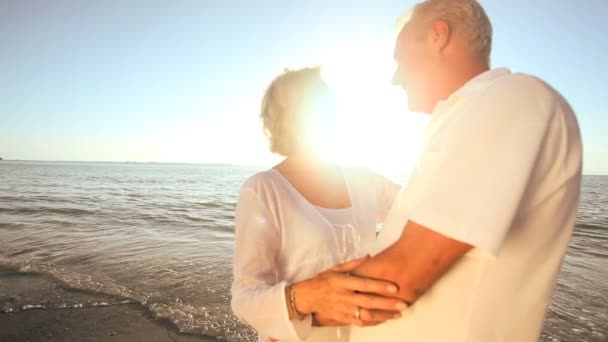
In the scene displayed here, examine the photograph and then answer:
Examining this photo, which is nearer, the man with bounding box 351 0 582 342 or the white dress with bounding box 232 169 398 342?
the man with bounding box 351 0 582 342

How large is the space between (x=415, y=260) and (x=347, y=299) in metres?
0.27

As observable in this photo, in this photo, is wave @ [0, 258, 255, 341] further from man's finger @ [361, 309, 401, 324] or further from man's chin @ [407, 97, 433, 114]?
man's chin @ [407, 97, 433, 114]

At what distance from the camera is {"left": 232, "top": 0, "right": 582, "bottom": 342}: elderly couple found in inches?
32.6

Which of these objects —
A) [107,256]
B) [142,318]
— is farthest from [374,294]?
[107,256]

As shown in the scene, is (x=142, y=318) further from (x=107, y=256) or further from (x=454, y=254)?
(x=454, y=254)

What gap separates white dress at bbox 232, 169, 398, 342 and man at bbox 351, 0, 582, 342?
26.1 inches

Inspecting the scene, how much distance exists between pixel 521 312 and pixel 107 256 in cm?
1021

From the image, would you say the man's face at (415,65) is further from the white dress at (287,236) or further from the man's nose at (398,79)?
the white dress at (287,236)

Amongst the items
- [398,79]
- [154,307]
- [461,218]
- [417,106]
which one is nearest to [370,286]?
[461,218]

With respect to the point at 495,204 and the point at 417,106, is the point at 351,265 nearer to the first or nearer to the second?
the point at 495,204

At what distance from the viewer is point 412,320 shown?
43.9 inches

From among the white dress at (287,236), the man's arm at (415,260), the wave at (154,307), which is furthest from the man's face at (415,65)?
the wave at (154,307)

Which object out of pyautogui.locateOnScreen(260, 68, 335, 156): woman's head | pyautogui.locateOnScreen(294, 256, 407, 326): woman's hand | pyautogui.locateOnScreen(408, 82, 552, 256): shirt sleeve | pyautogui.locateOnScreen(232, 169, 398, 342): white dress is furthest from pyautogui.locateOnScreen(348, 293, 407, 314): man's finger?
pyautogui.locateOnScreen(260, 68, 335, 156): woman's head

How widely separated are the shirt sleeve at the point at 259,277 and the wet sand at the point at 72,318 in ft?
12.8
